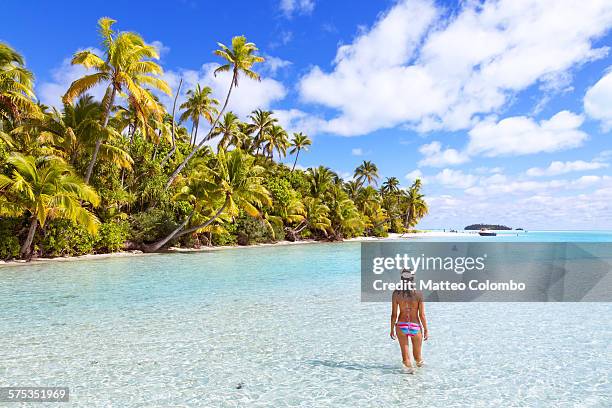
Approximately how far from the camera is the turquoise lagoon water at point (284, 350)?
4727mm

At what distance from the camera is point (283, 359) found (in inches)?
234

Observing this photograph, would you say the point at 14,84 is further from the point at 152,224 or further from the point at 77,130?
the point at 152,224

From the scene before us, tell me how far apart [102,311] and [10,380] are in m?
4.13

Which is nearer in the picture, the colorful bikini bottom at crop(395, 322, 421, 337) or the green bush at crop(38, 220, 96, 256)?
the colorful bikini bottom at crop(395, 322, 421, 337)

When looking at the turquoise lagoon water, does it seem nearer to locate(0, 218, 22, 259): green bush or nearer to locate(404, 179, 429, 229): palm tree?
locate(0, 218, 22, 259): green bush

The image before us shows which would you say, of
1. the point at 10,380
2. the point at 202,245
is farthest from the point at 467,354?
the point at 202,245

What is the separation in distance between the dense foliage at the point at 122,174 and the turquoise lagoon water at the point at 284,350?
6.87m

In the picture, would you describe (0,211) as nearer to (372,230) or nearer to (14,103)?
(14,103)

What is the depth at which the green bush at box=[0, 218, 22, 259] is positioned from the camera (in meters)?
18.4

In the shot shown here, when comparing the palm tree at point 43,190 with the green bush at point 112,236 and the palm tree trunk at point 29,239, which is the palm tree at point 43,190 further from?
the green bush at point 112,236

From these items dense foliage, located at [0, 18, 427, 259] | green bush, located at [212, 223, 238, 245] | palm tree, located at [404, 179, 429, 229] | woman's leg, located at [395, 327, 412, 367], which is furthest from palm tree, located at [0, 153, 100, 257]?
palm tree, located at [404, 179, 429, 229]

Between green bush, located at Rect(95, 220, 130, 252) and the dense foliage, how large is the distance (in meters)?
0.06

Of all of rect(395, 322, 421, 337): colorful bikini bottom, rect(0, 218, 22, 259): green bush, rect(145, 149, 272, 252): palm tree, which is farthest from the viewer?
rect(145, 149, 272, 252): palm tree

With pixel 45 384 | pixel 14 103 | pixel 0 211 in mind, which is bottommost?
pixel 45 384
